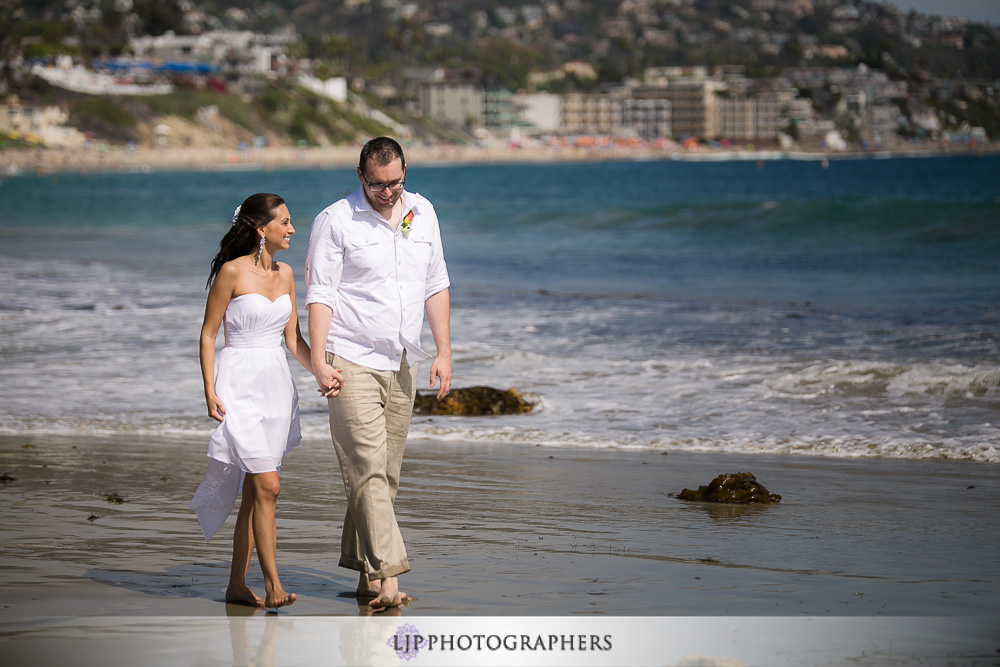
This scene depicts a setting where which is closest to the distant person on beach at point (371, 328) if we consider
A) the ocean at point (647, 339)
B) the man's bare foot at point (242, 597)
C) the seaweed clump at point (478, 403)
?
the man's bare foot at point (242, 597)

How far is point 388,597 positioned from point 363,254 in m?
1.26

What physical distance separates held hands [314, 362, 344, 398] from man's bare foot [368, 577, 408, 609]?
28.3 inches

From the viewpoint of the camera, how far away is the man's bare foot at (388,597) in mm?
4293

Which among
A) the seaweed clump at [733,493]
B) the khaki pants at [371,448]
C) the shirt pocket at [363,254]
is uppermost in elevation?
the shirt pocket at [363,254]

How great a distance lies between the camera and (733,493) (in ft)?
21.0

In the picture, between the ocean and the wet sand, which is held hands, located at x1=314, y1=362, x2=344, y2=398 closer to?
the wet sand

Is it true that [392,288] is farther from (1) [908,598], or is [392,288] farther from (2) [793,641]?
(1) [908,598]

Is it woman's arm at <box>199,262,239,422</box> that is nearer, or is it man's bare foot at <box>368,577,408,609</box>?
man's bare foot at <box>368,577,408,609</box>

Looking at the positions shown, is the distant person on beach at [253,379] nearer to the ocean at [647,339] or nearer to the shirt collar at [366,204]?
the shirt collar at [366,204]

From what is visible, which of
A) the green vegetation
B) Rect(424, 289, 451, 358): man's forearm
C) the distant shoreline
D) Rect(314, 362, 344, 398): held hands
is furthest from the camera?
the green vegetation

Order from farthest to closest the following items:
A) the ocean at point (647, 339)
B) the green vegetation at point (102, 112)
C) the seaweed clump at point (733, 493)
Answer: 1. the green vegetation at point (102, 112)
2. the ocean at point (647, 339)
3. the seaweed clump at point (733, 493)

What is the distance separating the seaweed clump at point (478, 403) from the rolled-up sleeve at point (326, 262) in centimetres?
505

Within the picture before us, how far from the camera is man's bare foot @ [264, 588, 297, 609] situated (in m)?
4.34

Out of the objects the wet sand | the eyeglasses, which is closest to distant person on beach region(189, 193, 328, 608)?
the wet sand
